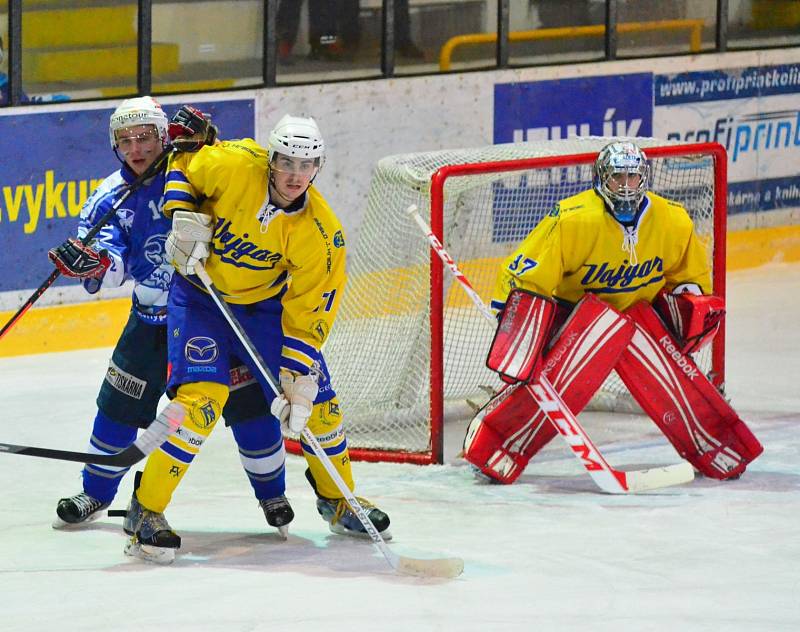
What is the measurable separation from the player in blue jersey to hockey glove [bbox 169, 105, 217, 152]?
0.12m

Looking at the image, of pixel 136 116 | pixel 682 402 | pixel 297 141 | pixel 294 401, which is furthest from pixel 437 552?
pixel 136 116

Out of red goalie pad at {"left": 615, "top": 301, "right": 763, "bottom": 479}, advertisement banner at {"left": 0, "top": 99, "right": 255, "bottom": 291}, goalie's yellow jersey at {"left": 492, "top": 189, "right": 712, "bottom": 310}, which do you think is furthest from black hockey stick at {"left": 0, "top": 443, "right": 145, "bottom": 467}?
advertisement banner at {"left": 0, "top": 99, "right": 255, "bottom": 291}

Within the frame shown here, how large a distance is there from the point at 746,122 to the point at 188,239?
540 centimetres

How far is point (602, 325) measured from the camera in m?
5.21

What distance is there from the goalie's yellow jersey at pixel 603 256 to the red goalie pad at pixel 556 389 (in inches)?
3.5

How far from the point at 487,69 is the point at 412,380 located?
2.83m

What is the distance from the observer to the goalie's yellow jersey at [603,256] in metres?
5.12

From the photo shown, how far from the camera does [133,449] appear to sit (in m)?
4.39

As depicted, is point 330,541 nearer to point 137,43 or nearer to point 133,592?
point 133,592

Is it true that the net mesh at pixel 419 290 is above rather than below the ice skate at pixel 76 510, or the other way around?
above

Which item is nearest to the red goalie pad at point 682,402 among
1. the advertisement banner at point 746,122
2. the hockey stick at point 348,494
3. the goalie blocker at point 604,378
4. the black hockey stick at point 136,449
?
the goalie blocker at point 604,378

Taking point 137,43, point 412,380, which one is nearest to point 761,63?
point 137,43

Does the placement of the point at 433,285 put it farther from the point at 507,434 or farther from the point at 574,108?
the point at 574,108

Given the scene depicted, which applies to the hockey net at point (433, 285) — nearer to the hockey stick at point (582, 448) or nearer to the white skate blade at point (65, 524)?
the hockey stick at point (582, 448)
